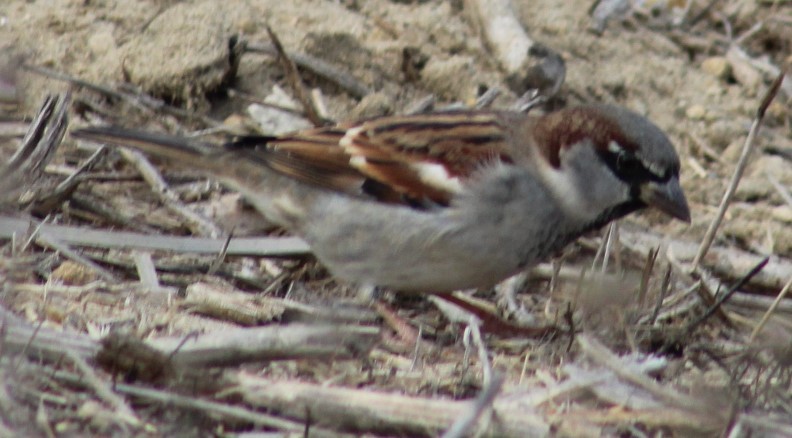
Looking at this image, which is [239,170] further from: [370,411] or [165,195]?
[370,411]

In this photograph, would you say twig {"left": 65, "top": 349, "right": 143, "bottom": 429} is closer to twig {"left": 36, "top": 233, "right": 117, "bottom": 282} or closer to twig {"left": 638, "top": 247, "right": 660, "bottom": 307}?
twig {"left": 36, "top": 233, "right": 117, "bottom": 282}

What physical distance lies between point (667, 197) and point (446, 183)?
0.63 metres

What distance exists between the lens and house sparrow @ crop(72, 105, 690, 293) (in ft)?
11.6

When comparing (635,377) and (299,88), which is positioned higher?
(299,88)

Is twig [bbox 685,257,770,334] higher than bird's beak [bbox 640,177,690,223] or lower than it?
lower

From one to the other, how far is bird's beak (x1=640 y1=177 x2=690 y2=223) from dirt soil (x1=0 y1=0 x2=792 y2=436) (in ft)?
1.28

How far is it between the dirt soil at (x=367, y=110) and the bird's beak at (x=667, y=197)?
389 millimetres

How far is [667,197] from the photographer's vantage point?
11.6ft

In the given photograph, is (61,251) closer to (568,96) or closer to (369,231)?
(369,231)

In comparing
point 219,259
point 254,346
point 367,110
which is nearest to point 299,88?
point 367,110

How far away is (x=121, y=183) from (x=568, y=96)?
180 centimetres

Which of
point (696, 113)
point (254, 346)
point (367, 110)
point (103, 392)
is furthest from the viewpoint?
point (696, 113)

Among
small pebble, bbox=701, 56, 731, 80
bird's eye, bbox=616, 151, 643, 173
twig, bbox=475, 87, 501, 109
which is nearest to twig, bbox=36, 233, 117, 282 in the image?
bird's eye, bbox=616, 151, 643, 173

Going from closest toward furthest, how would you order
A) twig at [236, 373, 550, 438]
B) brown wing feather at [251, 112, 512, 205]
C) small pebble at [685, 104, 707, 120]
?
twig at [236, 373, 550, 438] → brown wing feather at [251, 112, 512, 205] → small pebble at [685, 104, 707, 120]
